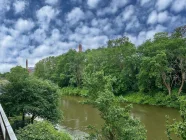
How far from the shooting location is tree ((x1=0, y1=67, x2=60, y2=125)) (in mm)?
11414

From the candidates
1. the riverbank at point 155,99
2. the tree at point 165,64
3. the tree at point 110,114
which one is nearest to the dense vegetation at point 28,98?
the tree at point 110,114

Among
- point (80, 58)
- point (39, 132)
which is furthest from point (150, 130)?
point (80, 58)

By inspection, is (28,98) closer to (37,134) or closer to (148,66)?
(37,134)

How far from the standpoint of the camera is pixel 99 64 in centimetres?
3450

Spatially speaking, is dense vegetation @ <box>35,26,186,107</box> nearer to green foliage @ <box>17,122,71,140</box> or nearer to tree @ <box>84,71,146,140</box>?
tree @ <box>84,71,146,140</box>

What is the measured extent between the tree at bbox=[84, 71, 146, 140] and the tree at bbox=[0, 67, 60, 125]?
157 inches

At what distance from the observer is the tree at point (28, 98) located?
449 inches

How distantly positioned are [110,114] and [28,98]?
5606 millimetres

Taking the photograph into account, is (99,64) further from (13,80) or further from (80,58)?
(13,80)

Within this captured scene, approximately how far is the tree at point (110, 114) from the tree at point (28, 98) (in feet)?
13.1

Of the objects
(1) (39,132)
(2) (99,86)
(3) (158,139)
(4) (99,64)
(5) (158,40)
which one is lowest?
(3) (158,139)

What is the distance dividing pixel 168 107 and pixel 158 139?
9779mm

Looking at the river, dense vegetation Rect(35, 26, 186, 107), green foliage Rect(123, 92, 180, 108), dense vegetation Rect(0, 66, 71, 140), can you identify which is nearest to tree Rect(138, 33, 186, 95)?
dense vegetation Rect(35, 26, 186, 107)

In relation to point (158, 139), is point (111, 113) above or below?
above
